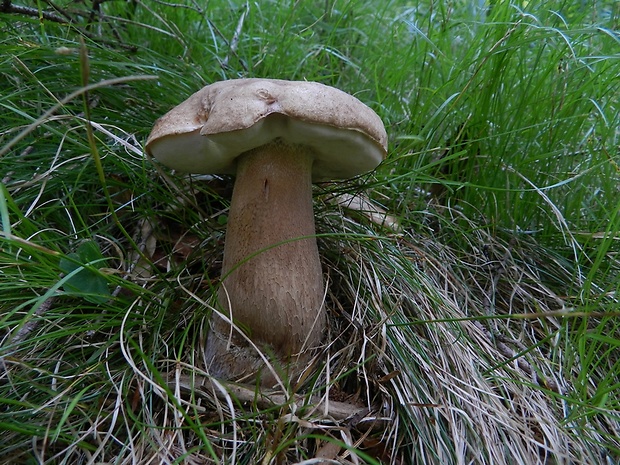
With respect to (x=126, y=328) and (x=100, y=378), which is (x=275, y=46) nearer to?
(x=126, y=328)

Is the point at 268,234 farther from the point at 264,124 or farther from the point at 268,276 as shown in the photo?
the point at 264,124

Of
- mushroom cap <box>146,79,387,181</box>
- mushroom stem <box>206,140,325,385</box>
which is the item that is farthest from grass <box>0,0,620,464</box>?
Answer: mushroom cap <box>146,79,387,181</box>

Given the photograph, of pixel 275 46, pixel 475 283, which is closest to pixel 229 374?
pixel 475 283

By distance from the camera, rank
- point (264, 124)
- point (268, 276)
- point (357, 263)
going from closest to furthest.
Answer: point (264, 124) < point (268, 276) < point (357, 263)

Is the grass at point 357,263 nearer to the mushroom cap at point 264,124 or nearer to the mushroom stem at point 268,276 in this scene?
the mushroom stem at point 268,276

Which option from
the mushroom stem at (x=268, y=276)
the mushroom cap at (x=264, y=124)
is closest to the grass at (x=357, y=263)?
the mushroom stem at (x=268, y=276)

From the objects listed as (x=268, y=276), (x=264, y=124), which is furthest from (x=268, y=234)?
(x=264, y=124)

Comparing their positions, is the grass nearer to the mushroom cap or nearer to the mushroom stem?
the mushroom stem
